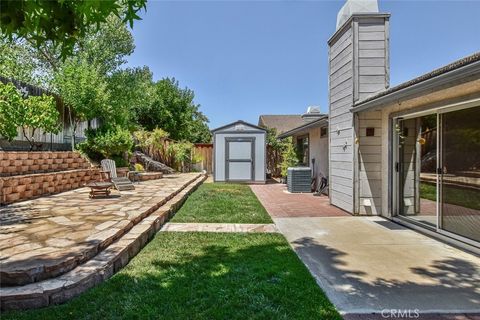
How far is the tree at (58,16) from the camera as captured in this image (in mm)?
1636

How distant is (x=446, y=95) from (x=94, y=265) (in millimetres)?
5167

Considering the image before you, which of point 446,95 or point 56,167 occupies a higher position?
point 446,95

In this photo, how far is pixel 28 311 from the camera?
8.32 ft

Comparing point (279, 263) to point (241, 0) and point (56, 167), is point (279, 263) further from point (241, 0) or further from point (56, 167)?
point (241, 0)

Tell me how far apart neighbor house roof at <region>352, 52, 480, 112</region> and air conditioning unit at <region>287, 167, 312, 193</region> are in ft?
18.0

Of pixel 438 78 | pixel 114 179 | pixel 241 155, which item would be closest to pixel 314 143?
pixel 241 155

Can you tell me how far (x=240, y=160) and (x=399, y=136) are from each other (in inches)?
329

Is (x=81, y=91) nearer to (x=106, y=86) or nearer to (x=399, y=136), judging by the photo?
(x=106, y=86)

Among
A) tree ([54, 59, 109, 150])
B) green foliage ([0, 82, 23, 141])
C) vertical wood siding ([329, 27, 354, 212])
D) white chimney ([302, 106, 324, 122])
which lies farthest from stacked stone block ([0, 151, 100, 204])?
white chimney ([302, 106, 324, 122])

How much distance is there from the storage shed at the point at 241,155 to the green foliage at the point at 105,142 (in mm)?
4284

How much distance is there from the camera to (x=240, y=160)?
13.9m

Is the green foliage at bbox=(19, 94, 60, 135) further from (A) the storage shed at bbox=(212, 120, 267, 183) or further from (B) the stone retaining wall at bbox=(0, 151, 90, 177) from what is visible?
(A) the storage shed at bbox=(212, 120, 267, 183)

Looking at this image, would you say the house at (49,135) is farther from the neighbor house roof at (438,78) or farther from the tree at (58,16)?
the neighbor house roof at (438,78)

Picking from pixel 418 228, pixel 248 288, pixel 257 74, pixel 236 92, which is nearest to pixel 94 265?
pixel 248 288
